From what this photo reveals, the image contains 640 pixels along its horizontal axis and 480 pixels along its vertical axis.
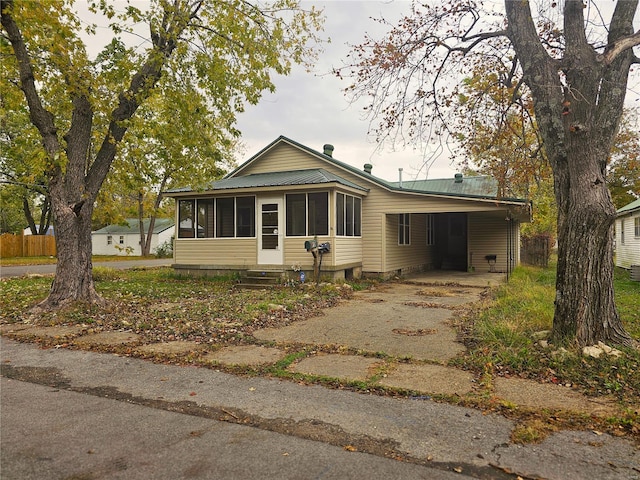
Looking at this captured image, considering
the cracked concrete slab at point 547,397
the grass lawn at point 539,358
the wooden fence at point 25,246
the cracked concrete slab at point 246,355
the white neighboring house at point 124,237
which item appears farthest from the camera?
the white neighboring house at point 124,237

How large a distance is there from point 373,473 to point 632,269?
1550 cm

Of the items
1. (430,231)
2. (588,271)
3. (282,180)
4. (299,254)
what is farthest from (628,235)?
(588,271)

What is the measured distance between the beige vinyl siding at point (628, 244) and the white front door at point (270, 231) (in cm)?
1379

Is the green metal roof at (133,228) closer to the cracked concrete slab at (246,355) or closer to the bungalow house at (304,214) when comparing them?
the bungalow house at (304,214)

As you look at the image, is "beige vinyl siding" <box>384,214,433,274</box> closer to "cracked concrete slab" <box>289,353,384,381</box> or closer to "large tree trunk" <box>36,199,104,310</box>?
"large tree trunk" <box>36,199,104,310</box>

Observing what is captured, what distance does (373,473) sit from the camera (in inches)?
99.3

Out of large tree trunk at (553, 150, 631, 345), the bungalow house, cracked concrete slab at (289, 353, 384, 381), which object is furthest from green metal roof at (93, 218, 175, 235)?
large tree trunk at (553, 150, 631, 345)

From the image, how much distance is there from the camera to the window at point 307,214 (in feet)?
41.3

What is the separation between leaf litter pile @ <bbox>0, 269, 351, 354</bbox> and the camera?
21.3ft

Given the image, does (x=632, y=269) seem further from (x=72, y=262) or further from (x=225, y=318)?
(x=72, y=262)

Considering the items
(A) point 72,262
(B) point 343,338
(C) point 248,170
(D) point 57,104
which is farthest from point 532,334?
(C) point 248,170

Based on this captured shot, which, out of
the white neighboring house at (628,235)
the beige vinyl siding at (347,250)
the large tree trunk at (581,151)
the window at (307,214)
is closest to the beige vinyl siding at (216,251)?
the window at (307,214)

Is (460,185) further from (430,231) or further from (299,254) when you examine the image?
(299,254)

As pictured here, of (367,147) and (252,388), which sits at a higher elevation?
(367,147)
